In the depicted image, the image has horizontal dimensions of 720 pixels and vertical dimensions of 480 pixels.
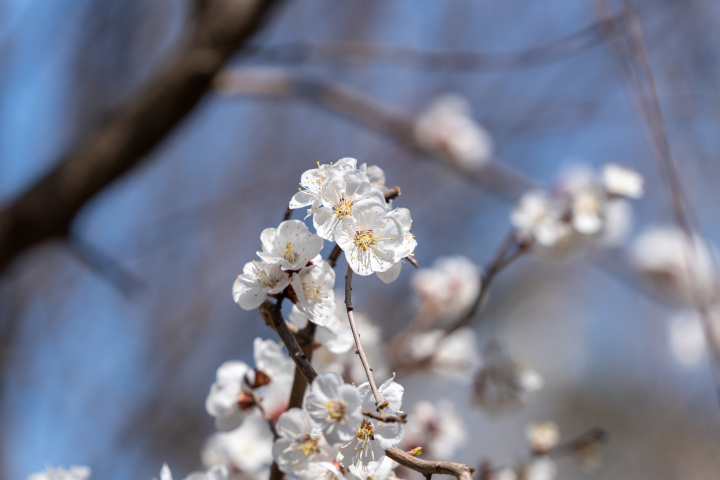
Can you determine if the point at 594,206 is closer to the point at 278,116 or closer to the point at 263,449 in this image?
the point at 263,449

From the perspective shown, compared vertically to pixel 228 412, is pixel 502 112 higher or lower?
higher

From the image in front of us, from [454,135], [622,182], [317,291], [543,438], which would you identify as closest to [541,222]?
[622,182]

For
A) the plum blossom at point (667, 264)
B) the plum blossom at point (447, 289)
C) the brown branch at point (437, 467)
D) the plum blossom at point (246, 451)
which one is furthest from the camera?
the plum blossom at point (667, 264)

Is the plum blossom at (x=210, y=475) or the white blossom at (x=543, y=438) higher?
the white blossom at (x=543, y=438)

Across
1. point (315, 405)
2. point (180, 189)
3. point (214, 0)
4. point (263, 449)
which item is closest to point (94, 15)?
point (180, 189)

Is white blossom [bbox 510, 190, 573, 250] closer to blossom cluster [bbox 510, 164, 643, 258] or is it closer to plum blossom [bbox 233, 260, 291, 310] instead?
blossom cluster [bbox 510, 164, 643, 258]

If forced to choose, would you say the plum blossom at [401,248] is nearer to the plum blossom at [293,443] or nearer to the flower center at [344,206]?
the flower center at [344,206]

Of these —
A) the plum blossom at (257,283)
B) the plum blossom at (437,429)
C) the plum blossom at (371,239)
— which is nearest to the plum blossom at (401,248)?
the plum blossom at (371,239)
